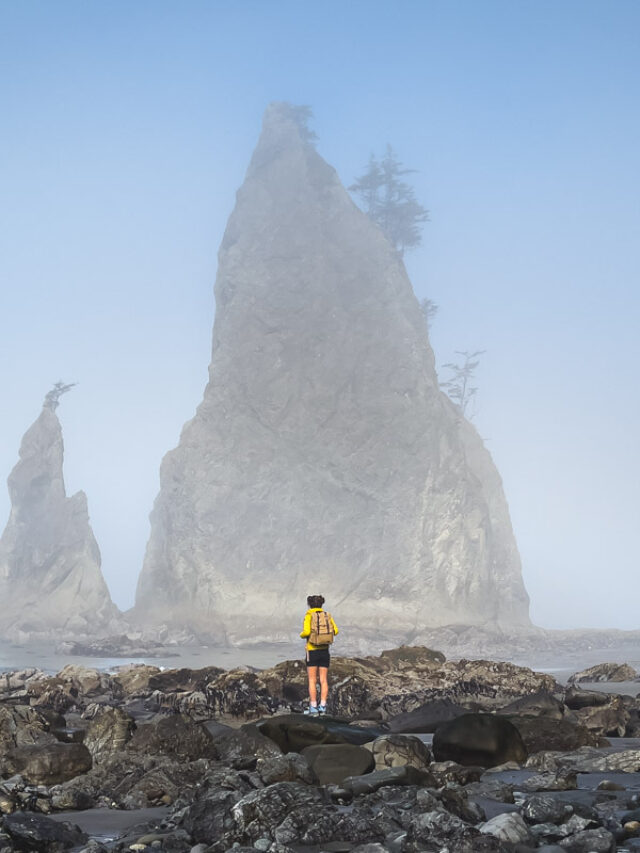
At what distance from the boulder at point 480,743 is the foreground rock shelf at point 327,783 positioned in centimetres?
1

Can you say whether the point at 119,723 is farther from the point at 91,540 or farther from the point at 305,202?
the point at 305,202

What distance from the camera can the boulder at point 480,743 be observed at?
6848 millimetres

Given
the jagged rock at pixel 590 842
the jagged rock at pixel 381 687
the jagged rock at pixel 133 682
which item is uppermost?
the jagged rock at pixel 590 842

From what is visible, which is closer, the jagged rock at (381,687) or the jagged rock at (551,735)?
the jagged rock at (551,735)

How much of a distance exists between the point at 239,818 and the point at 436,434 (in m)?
53.2

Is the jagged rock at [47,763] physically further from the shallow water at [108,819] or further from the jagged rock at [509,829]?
the jagged rock at [509,829]

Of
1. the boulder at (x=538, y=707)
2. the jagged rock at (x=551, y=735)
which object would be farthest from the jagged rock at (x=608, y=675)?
the jagged rock at (x=551, y=735)

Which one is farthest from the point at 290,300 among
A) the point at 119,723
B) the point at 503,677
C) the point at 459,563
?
the point at 119,723

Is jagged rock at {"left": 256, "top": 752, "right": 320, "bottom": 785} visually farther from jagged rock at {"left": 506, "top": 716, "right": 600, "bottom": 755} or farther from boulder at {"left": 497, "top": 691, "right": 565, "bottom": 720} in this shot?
boulder at {"left": 497, "top": 691, "right": 565, "bottom": 720}

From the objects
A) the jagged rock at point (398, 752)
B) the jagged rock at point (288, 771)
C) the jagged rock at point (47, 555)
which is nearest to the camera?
the jagged rock at point (288, 771)

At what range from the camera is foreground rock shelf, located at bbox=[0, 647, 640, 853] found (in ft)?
13.6

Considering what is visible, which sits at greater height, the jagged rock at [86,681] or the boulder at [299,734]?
the boulder at [299,734]

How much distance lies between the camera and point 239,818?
170 inches

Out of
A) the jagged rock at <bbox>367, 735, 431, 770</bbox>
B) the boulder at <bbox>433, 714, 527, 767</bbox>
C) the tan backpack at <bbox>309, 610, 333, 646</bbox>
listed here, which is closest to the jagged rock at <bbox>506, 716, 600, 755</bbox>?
the boulder at <bbox>433, 714, 527, 767</bbox>
